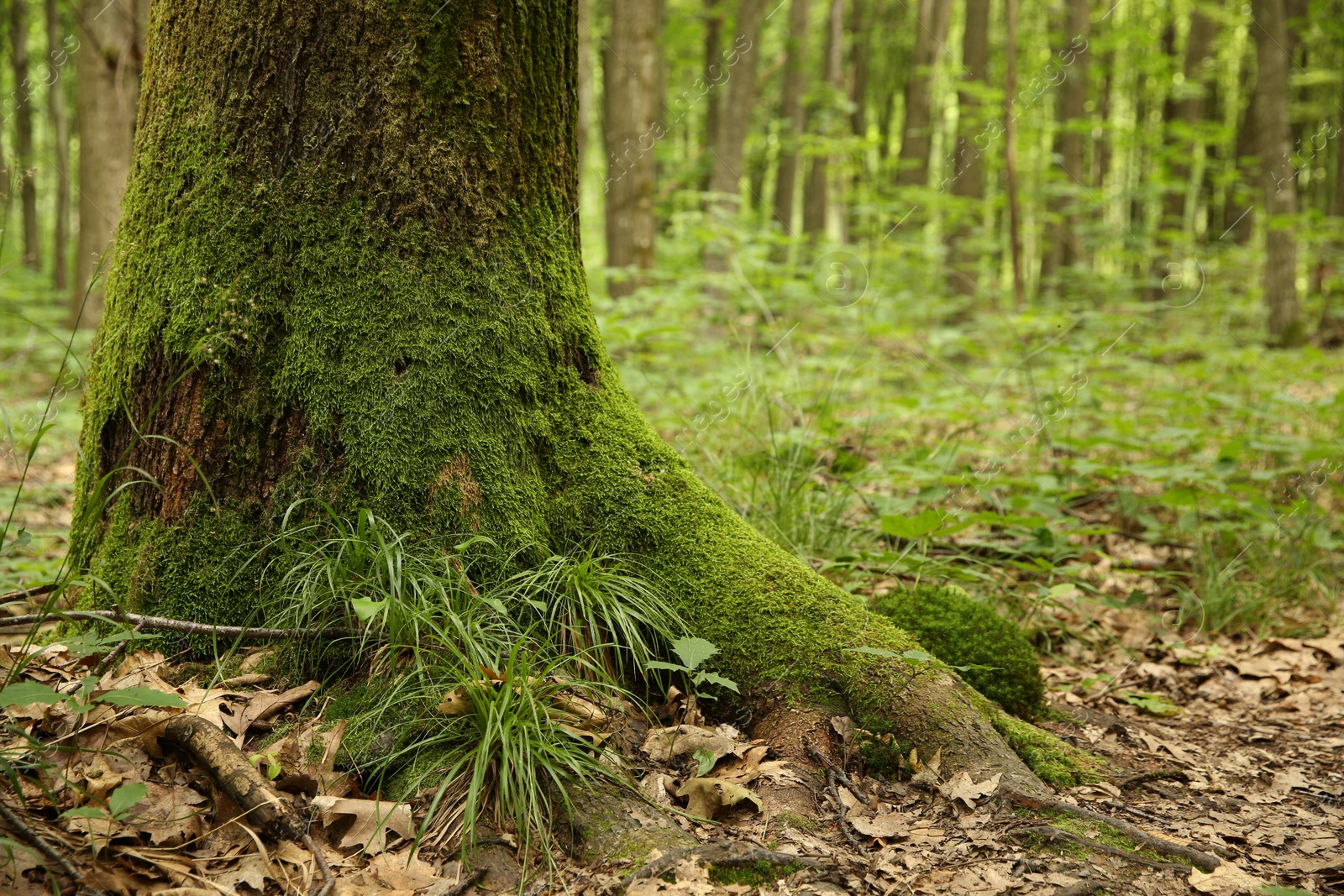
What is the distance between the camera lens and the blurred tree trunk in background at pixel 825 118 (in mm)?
11312

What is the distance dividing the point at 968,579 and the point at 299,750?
2559mm

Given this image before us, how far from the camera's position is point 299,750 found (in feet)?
6.26

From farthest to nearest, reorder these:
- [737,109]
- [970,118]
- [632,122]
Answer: [970,118] < [737,109] < [632,122]

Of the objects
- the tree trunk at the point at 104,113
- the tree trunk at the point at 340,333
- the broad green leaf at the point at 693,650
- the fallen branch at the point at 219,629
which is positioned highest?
the tree trunk at the point at 104,113

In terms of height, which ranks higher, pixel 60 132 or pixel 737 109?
pixel 737 109

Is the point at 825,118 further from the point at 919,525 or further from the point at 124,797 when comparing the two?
the point at 124,797

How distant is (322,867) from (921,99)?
1668cm

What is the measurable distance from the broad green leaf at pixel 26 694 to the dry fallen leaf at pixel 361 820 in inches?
21.5

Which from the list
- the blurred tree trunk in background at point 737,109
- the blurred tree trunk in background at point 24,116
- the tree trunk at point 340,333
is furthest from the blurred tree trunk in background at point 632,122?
the blurred tree trunk in background at point 24,116

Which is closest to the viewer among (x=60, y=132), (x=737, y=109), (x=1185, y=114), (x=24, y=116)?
(x=737, y=109)

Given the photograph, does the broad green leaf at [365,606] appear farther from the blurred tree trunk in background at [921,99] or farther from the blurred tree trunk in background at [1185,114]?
the blurred tree trunk in background at [921,99]

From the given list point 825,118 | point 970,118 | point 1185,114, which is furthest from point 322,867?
point 1185,114

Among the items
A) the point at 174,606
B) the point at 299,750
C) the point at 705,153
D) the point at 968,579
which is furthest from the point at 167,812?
the point at 705,153

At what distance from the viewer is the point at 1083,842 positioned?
1878 mm
